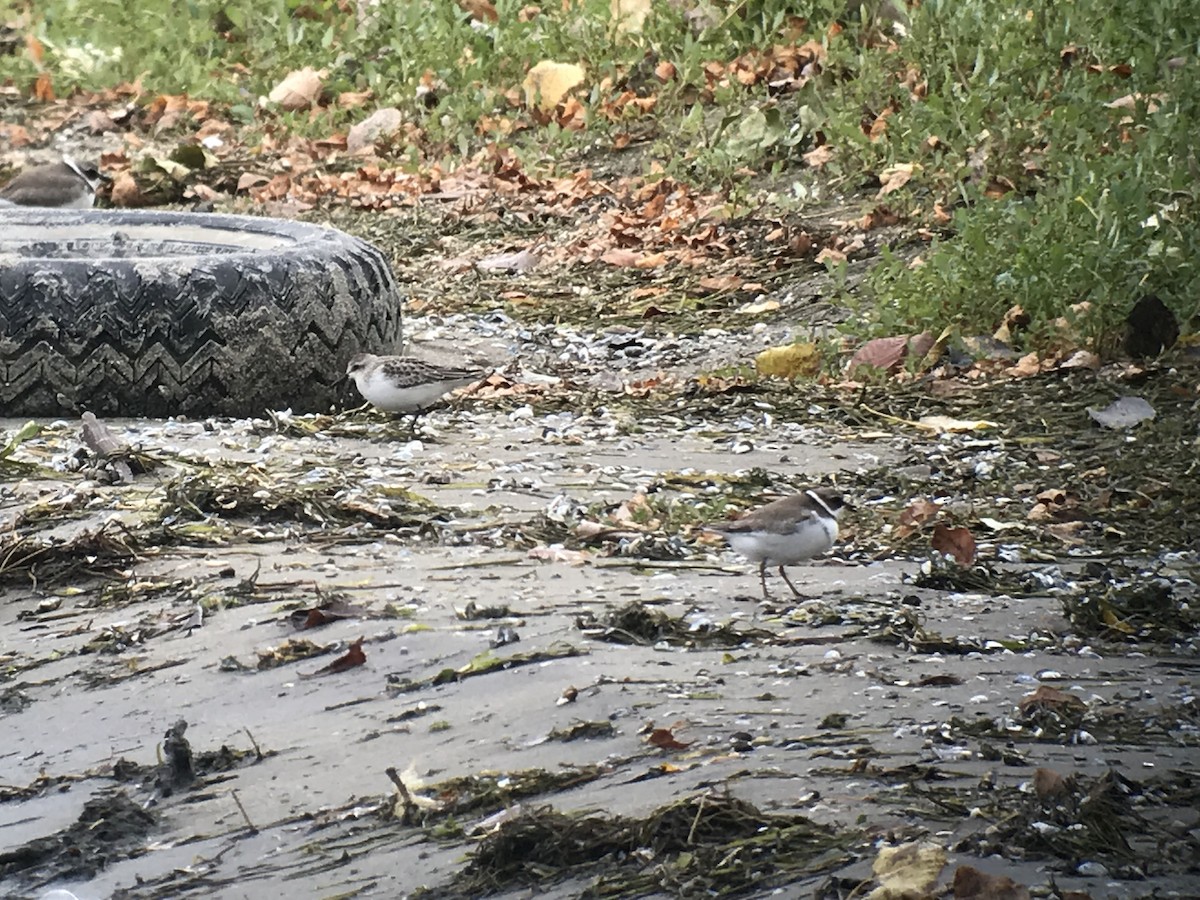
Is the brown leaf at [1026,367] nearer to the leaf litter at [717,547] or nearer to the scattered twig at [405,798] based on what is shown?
the leaf litter at [717,547]

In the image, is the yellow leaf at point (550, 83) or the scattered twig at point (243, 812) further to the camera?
the yellow leaf at point (550, 83)

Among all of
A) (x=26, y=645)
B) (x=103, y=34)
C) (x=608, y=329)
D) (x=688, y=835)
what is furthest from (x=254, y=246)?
(x=103, y=34)

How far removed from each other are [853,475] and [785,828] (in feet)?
9.59

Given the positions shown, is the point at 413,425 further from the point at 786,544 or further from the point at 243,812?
the point at 243,812

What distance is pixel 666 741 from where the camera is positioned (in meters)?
3.38

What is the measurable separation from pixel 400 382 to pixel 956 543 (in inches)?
92.1

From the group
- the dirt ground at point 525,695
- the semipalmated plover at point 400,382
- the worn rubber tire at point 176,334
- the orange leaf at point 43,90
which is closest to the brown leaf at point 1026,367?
the dirt ground at point 525,695

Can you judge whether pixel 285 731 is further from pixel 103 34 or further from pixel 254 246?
pixel 103 34

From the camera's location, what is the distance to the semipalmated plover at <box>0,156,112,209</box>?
32.8 ft

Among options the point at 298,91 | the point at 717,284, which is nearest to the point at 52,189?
the point at 298,91

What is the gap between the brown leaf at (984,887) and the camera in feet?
8.77

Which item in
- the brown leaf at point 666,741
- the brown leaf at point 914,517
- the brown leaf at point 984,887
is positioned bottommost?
the brown leaf at point 914,517

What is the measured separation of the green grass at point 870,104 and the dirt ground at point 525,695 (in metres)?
1.95

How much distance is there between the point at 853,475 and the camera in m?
5.80
